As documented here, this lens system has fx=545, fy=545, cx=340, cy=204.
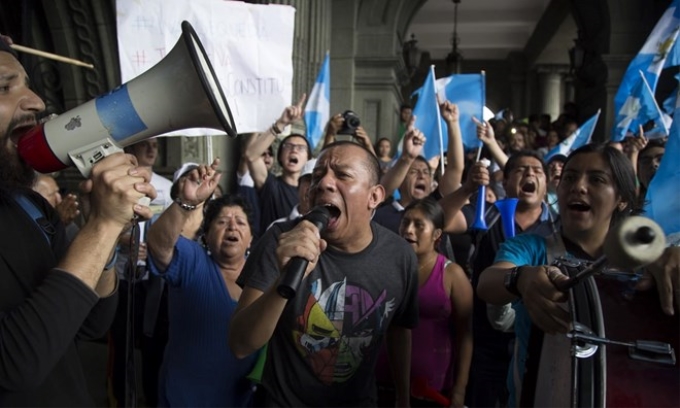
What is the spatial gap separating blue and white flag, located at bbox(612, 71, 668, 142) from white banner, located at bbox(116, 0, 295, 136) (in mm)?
2966

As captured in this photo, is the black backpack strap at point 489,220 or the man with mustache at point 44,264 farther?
the black backpack strap at point 489,220

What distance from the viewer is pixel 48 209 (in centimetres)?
157

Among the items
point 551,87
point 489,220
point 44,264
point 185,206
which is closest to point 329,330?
point 185,206

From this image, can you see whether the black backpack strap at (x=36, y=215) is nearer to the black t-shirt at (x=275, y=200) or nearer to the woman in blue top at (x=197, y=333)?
the woman in blue top at (x=197, y=333)

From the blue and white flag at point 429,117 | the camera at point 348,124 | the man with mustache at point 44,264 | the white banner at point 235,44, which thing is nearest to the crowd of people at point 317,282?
the man with mustache at point 44,264

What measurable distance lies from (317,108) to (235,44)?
1.97 m

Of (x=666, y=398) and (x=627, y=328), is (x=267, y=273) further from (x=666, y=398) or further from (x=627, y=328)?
(x=666, y=398)

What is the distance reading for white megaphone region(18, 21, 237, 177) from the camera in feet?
4.58

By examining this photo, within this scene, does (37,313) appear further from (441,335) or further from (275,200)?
(275,200)

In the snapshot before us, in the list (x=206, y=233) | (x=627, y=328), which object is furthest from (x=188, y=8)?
(x=627, y=328)

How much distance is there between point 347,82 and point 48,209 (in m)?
8.30

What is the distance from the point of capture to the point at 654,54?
4.20m

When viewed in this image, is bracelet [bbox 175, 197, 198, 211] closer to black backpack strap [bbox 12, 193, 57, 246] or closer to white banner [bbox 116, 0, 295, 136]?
black backpack strap [bbox 12, 193, 57, 246]

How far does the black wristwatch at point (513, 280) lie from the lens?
158 cm
